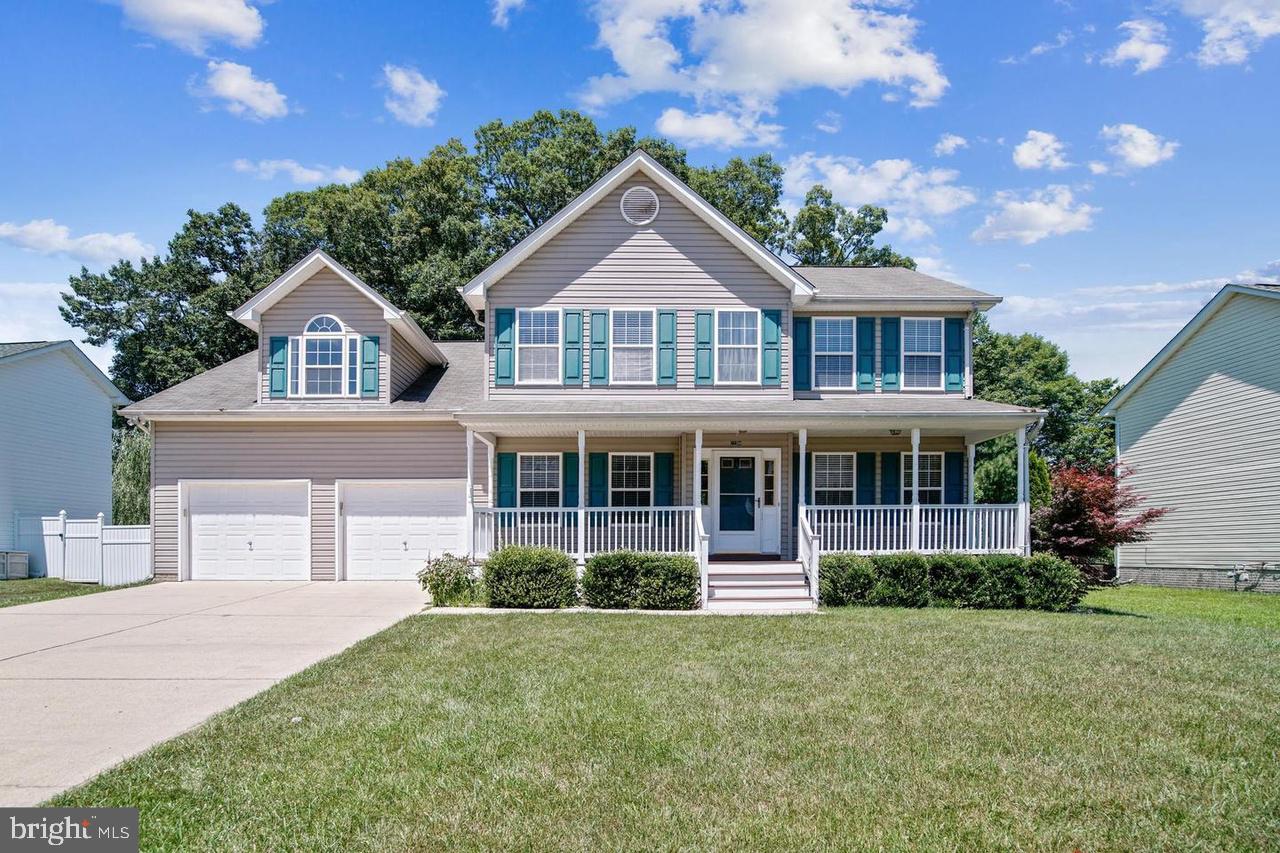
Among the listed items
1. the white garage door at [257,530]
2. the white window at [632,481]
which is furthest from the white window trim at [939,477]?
the white garage door at [257,530]

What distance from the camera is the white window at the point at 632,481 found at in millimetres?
16547

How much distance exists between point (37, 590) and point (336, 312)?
27.9 ft

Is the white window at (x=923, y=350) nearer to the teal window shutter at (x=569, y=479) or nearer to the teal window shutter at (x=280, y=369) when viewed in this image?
the teal window shutter at (x=569, y=479)

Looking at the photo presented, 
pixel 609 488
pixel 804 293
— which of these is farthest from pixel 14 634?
pixel 804 293

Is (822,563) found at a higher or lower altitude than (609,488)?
lower

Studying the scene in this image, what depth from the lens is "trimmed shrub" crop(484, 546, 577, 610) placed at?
43.9 ft

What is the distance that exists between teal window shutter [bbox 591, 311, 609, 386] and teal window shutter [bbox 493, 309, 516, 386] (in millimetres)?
1589

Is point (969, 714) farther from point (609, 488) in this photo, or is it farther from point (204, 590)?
point (204, 590)

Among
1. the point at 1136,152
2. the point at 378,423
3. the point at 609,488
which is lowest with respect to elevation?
the point at 609,488

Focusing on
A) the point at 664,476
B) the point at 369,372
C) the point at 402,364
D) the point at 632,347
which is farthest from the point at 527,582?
the point at 402,364

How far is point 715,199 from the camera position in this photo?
3159 centimetres

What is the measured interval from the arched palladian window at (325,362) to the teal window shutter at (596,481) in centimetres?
528

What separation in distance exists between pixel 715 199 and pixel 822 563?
21139 mm

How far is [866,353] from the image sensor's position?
16672 millimetres
